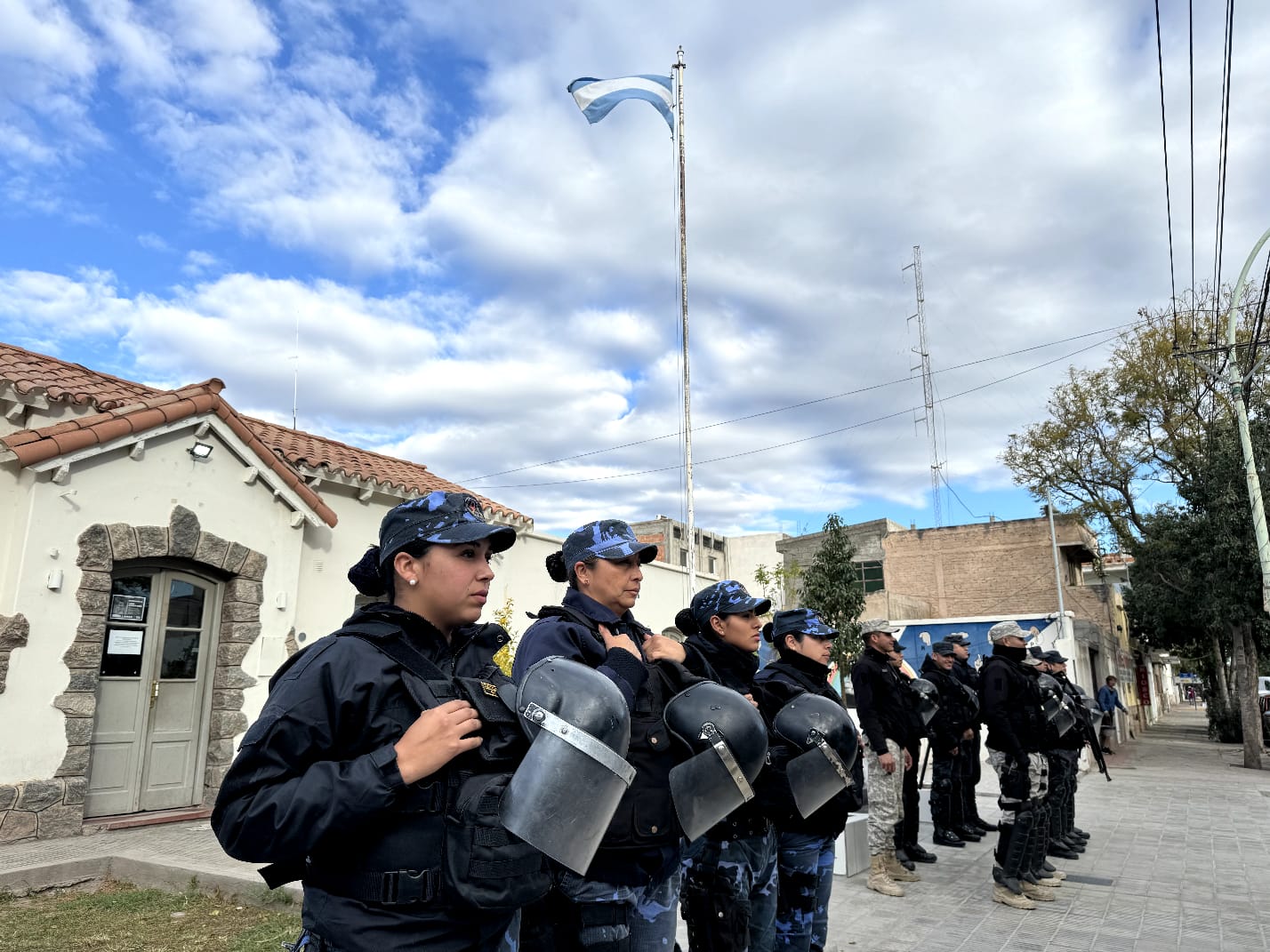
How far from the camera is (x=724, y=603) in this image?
3963mm

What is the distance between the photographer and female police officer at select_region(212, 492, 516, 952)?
1673 millimetres

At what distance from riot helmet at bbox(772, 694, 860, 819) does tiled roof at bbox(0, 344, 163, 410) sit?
297 inches

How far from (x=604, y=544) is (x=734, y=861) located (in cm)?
140

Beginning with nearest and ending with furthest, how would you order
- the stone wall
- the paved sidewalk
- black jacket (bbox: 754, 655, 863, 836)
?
1. black jacket (bbox: 754, 655, 863, 836)
2. the paved sidewalk
3. the stone wall

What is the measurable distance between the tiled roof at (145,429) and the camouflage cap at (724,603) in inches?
239

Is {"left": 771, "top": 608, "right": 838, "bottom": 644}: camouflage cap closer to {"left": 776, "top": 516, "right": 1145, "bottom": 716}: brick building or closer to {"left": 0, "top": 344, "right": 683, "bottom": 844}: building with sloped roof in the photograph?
{"left": 0, "top": 344, "right": 683, "bottom": 844}: building with sloped roof

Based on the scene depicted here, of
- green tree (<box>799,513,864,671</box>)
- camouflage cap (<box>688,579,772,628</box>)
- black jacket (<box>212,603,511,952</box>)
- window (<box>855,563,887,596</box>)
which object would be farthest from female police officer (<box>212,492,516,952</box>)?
window (<box>855,563,887,596</box>)

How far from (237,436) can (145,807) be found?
3.67 meters

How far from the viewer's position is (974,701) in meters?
8.21

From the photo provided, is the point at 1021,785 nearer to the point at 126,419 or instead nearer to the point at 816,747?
the point at 816,747

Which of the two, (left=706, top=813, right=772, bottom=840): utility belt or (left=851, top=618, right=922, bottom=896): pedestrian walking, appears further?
(left=851, top=618, right=922, bottom=896): pedestrian walking

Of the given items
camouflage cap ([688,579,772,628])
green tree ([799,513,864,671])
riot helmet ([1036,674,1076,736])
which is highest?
green tree ([799,513,864,671])

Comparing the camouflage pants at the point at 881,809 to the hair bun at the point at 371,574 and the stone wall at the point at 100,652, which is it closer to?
the hair bun at the point at 371,574

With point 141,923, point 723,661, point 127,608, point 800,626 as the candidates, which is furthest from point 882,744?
point 127,608
